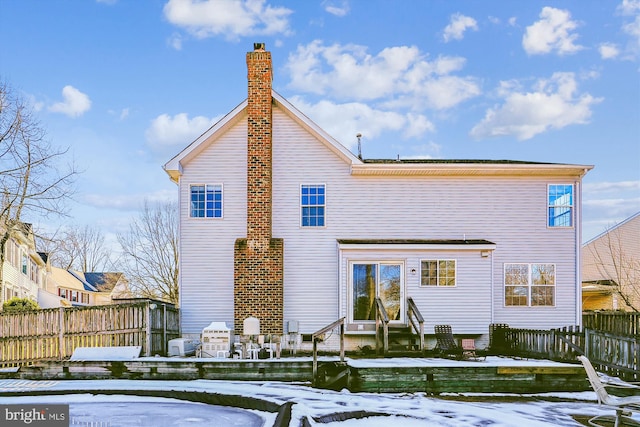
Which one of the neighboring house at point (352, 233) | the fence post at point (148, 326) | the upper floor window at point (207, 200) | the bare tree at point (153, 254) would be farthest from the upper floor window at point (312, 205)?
the bare tree at point (153, 254)

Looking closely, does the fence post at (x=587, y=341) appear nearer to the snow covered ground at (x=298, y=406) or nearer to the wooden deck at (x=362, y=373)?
the wooden deck at (x=362, y=373)

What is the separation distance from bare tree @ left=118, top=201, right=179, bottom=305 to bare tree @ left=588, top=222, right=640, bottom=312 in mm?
21398

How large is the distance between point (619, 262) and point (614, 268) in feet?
4.71

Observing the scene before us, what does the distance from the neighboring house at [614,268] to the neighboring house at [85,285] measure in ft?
107

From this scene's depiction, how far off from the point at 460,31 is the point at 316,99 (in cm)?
573

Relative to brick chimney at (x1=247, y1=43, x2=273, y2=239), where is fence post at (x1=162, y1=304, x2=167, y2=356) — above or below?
below

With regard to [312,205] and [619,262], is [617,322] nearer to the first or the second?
[312,205]

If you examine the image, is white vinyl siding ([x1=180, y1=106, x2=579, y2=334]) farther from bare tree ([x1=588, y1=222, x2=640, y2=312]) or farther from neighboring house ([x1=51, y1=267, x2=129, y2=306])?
neighboring house ([x1=51, y1=267, x2=129, y2=306])

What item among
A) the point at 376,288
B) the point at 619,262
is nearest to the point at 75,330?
the point at 376,288

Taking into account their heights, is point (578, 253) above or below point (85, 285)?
above

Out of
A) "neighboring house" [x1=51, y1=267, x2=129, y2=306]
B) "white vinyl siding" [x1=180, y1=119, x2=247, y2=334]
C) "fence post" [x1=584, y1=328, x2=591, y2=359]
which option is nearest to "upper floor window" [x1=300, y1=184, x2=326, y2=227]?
"white vinyl siding" [x1=180, y1=119, x2=247, y2=334]

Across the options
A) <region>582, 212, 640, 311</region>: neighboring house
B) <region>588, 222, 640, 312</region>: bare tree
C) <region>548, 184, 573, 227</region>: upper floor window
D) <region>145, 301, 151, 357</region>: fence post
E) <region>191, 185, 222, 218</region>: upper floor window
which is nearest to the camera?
<region>145, 301, 151, 357</region>: fence post

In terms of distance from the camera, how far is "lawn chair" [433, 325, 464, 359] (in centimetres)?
1361

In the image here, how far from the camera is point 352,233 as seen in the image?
55.7 feet
